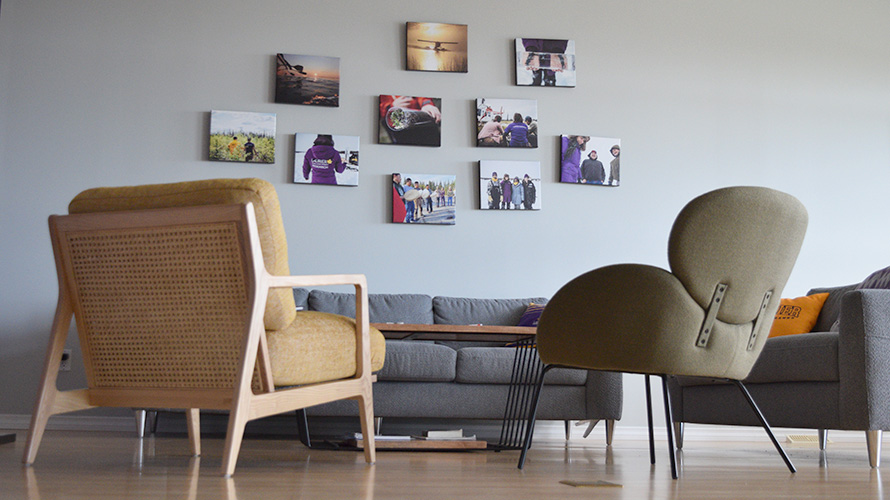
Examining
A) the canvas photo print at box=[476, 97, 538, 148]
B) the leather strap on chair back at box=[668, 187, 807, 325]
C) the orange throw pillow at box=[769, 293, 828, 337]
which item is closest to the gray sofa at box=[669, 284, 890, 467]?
the orange throw pillow at box=[769, 293, 828, 337]

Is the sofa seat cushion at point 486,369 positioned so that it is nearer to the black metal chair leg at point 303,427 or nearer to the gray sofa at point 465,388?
the gray sofa at point 465,388

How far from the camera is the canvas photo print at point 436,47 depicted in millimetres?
4504

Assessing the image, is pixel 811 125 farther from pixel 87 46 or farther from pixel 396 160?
pixel 87 46

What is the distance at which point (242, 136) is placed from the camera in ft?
14.1

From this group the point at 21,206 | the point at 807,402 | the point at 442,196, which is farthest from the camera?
the point at 442,196

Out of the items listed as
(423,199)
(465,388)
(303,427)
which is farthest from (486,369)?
(423,199)

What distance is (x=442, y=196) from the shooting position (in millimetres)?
4398

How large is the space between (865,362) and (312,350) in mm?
1875

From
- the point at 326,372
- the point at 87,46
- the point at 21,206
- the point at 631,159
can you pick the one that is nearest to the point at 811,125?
the point at 631,159

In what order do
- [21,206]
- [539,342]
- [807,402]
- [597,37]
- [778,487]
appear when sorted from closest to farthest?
[778,487], [539,342], [807,402], [21,206], [597,37]

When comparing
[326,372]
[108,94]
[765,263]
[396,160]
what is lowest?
[326,372]

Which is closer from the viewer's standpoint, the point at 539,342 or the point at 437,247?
the point at 539,342

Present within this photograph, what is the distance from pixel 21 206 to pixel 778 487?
3881mm

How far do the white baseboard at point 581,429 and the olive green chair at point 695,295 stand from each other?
79.3 inches
